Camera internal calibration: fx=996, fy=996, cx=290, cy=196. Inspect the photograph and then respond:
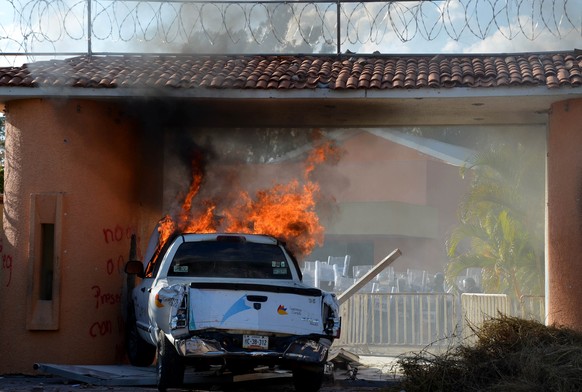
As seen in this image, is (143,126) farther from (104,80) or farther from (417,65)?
(417,65)

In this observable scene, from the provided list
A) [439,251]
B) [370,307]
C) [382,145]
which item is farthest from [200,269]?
[439,251]

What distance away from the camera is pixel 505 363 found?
1031cm

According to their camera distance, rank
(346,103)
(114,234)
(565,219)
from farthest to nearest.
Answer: (114,234), (346,103), (565,219)

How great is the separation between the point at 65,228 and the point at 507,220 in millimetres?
12156

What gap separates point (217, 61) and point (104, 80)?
2421 millimetres

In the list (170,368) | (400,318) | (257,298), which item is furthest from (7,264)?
(400,318)

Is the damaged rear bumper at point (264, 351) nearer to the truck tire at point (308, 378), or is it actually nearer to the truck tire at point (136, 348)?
the truck tire at point (308, 378)

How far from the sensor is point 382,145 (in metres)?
35.9

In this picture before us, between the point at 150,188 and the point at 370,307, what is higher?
the point at 150,188

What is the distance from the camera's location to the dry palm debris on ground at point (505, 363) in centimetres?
973

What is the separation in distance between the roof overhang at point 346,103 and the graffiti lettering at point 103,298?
9.71 feet

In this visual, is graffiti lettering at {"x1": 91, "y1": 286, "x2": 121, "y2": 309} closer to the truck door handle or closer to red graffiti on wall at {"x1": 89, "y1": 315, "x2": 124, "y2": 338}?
red graffiti on wall at {"x1": 89, "y1": 315, "x2": 124, "y2": 338}

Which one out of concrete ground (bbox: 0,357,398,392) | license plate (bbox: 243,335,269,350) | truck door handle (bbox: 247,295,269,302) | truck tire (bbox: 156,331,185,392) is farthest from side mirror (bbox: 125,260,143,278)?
license plate (bbox: 243,335,269,350)

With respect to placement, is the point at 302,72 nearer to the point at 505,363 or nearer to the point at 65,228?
the point at 65,228
